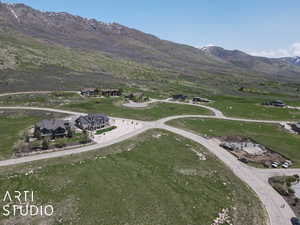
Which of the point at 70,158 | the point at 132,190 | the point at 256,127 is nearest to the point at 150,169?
the point at 132,190

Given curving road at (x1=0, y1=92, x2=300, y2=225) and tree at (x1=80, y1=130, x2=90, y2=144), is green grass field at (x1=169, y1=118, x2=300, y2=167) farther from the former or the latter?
tree at (x1=80, y1=130, x2=90, y2=144)

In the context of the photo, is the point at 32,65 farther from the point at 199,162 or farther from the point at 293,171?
the point at 293,171

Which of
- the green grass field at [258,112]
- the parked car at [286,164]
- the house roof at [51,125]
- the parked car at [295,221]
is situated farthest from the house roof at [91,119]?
the green grass field at [258,112]

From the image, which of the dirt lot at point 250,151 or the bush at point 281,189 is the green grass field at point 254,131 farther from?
the bush at point 281,189

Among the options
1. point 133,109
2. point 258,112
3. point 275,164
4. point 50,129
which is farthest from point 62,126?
point 258,112

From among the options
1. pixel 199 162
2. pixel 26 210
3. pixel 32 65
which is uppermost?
pixel 32 65

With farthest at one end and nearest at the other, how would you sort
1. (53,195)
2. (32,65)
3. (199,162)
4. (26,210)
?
(32,65)
(199,162)
(53,195)
(26,210)
